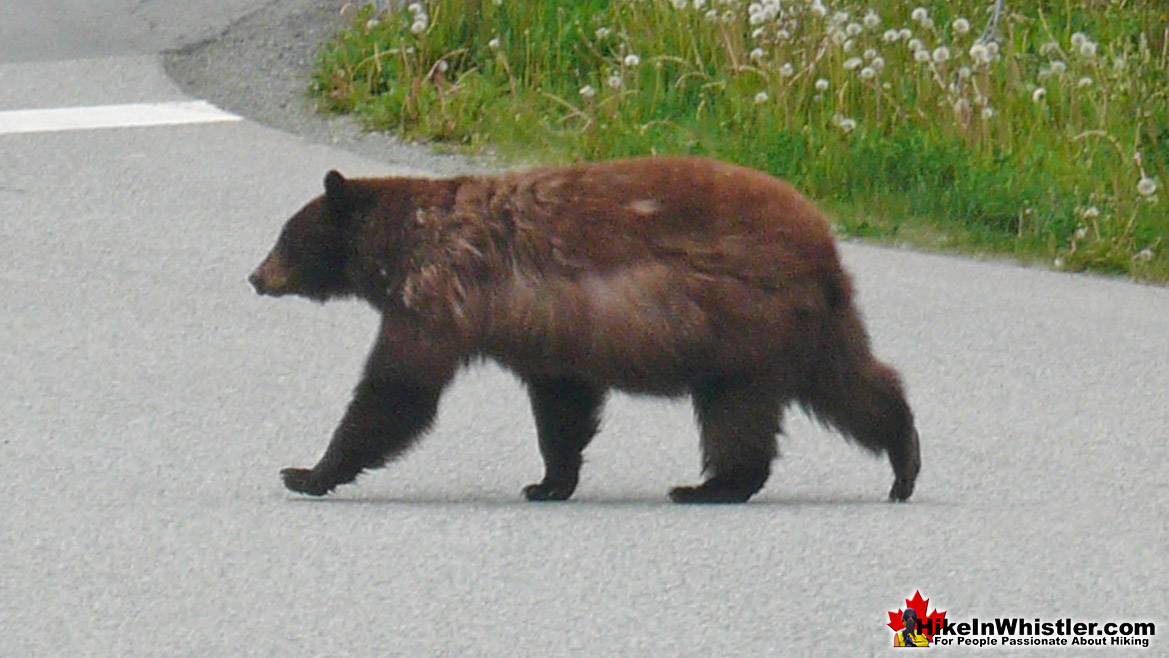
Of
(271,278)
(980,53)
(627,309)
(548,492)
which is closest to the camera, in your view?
(627,309)

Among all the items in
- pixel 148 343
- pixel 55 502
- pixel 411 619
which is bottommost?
pixel 148 343

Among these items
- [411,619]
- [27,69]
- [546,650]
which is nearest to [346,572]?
[411,619]

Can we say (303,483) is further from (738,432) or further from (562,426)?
(738,432)

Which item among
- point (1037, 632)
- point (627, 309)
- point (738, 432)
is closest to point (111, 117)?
point (627, 309)

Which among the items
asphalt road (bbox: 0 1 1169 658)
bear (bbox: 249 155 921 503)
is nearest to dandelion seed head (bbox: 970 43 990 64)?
asphalt road (bbox: 0 1 1169 658)

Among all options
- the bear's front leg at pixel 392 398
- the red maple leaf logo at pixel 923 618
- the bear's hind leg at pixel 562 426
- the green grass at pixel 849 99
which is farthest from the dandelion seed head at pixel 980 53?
the red maple leaf logo at pixel 923 618

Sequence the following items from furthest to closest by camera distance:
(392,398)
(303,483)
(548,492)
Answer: (548,492) → (303,483) → (392,398)

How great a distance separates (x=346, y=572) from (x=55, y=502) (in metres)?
1.29

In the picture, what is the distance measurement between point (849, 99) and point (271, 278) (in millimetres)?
5830

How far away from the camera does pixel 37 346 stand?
882cm

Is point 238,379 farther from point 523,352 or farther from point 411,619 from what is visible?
point 411,619

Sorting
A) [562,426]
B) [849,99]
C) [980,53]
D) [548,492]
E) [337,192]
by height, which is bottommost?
[849,99]

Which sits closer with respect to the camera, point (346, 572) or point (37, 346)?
point (346, 572)

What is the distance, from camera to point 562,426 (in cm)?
693
